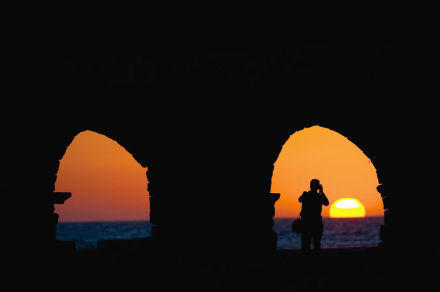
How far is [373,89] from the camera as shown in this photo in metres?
9.41

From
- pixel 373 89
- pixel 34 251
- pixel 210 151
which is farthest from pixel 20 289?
pixel 373 89

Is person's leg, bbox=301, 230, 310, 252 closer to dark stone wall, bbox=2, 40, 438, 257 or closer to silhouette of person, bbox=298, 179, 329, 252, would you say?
silhouette of person, bbox=298, 179, 329, 252

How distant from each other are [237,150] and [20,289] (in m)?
3.81

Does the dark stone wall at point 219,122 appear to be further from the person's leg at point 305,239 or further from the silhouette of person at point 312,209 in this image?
the silhouette of person at point 312,209

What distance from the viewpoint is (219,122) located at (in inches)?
386

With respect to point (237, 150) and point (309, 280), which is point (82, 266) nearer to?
point (237, 150)

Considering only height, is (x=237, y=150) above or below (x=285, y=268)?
above

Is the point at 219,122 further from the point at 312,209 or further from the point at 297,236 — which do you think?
the point at 297,236

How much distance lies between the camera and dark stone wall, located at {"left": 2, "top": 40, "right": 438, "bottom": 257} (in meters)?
9.49

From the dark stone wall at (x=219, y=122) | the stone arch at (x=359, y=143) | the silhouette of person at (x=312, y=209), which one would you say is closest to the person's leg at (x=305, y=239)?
the silhouette of person at (x=312, y=209)

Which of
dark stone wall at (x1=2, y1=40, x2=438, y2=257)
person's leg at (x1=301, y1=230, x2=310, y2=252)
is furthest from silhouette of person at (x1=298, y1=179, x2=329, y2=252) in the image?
dark stone wall at (x1=2, y1=40, x2=438, y2=257)

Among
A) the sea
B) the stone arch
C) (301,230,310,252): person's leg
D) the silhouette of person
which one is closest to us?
the silhouette of person

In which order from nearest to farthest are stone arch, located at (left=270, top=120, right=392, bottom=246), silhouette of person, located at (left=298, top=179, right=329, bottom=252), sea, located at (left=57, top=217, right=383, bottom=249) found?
silhouette of person, located at (left=298, top=179, right=329, bottom=252), stone arch, located at (left=270, top=120, right=392, bottom=246), sea, located at (left=57, top=217, right=383, bottom=249)

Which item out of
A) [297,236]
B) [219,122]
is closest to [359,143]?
Answer: [219,122]
